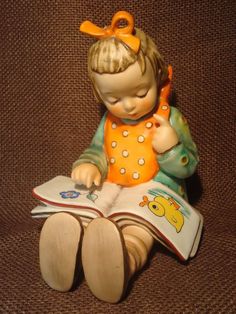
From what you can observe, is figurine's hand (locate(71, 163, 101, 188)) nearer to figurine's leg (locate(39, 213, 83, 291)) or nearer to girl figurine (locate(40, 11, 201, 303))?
girl figurine (locate(40, 11, 201, 303))

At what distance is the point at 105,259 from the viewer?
678mm

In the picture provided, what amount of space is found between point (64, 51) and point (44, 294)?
22.7 inches

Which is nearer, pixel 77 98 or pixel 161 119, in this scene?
pixel 161 119

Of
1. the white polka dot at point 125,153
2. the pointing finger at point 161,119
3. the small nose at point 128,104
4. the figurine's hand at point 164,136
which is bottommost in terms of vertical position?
the white polka dot at point 125,153

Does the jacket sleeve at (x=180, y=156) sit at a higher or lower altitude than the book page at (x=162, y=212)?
higher

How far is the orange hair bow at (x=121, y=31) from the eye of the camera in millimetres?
767

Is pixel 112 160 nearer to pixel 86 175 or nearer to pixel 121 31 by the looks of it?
pixel 86 175

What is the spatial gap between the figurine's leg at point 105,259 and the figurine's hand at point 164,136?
0.20 meters

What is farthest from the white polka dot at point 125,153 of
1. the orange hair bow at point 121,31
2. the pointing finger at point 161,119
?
the orange hair bow at point 121,31

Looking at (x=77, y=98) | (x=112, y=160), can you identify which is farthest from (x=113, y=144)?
(x=77, y=98)

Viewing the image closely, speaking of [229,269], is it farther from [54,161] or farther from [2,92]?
[2,92]

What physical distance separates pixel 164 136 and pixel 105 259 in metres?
0.25

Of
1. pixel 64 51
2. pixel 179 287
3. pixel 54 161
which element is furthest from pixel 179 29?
pixel 179 287

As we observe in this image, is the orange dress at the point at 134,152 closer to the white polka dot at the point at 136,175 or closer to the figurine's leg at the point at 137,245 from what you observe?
the white polka dot at the point at 136,175
